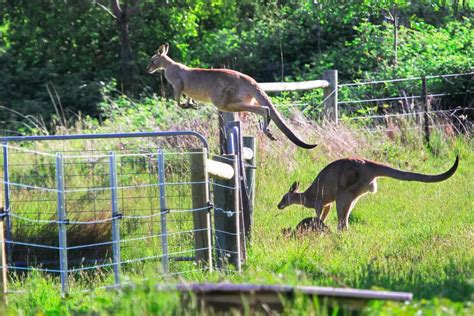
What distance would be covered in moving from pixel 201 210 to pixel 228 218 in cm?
32

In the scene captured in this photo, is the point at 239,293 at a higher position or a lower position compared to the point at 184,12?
lower

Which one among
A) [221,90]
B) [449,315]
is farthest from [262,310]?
[221,90]

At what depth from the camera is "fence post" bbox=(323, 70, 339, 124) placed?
1645 centimetres

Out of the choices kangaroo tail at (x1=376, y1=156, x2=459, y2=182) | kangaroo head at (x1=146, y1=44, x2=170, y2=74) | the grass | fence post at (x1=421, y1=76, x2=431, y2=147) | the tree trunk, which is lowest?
the grass

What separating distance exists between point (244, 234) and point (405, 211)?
3315mm

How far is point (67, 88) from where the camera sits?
1049 inches

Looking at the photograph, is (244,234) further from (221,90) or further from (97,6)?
(97,6)

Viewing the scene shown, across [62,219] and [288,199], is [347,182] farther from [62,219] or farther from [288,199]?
[62,219]

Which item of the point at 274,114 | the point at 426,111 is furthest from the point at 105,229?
the point at 426,111

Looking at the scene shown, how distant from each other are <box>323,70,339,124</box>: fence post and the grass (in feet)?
1.52

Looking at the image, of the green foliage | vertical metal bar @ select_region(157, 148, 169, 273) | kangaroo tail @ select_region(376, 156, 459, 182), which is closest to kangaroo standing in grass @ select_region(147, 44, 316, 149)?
kangaroo tail @ select_region(376, 156, 459, 182)

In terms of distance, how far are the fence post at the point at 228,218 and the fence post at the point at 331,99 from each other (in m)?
7.43

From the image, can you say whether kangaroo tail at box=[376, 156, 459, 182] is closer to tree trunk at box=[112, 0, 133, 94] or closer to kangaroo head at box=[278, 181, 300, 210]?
kangaroo head at box=[278, 181, 300, 210]

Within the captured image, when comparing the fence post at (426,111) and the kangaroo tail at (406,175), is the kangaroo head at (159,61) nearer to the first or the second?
the kangaroo tail at (406,175)
